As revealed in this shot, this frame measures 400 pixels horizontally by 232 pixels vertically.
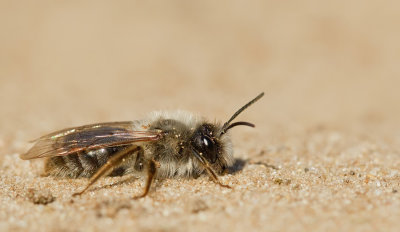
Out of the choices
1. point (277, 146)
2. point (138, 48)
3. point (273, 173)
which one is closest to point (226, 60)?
point (138, 48)

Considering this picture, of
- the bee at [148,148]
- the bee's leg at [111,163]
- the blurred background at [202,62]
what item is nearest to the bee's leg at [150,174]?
the bee at [148,148]

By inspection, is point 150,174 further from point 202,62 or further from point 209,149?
point 202,62

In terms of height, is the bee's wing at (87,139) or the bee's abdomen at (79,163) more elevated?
the bee's wing at (87,139)

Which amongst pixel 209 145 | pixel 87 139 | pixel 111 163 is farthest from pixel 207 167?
pixel 87 139

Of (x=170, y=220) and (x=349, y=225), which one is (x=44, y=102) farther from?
(x=349, y=225)

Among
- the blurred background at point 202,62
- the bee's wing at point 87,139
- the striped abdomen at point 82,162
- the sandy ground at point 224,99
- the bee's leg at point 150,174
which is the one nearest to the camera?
the sandy ground at point 224,99

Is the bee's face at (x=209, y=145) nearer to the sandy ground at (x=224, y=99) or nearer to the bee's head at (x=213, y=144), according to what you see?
the bee's head at (x=213, y=144)
